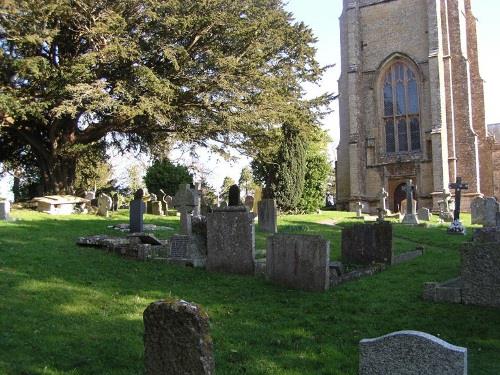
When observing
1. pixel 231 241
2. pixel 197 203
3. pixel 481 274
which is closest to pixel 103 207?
pixel 197 203

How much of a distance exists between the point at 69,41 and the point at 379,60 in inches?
795

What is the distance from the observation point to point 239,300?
7578 millimetres

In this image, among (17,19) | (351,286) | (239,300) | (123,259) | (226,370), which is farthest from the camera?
(17,19)

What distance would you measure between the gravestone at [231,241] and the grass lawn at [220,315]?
36 centimetres

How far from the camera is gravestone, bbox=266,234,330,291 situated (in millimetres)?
8047

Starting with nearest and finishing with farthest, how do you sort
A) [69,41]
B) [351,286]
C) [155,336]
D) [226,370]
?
1. [155,336]
2. [226,370]
3. [351,286]
4. [69,41]

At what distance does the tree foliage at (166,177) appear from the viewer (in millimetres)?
26609

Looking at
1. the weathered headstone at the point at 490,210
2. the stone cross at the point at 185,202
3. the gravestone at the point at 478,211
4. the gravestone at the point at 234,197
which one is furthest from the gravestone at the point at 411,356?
the gravestone at the point at 478,211

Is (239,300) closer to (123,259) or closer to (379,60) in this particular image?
(123,259)

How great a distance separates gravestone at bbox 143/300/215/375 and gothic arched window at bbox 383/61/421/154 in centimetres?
3128

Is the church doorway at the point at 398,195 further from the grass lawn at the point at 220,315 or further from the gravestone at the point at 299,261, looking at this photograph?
the gravestone at the point at 299,261

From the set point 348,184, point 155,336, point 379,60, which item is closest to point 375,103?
point 379,60

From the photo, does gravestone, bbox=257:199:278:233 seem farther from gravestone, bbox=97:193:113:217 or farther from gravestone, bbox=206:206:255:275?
gravestone, bbox=97:193:113:217

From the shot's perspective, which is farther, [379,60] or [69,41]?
[379,60]
